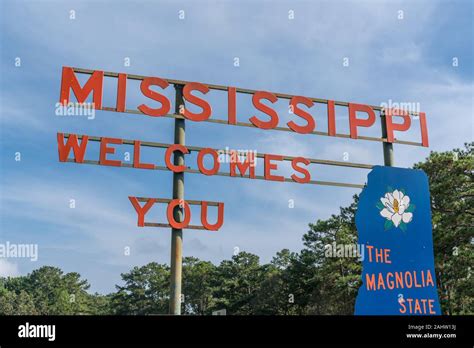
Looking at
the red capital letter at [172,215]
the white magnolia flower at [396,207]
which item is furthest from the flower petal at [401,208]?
the red capital letter at [172,215]

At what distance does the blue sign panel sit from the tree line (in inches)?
104

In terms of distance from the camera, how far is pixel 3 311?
62.3 m

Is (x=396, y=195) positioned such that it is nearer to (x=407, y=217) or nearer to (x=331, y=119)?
(x=407, y=217)

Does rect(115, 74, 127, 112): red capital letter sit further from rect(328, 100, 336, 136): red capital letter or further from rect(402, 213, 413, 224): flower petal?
rect(402, 213, 413, 224): flower petal

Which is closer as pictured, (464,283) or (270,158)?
(270,158)

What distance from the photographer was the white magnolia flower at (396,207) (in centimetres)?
1054

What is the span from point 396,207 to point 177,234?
15.3ft

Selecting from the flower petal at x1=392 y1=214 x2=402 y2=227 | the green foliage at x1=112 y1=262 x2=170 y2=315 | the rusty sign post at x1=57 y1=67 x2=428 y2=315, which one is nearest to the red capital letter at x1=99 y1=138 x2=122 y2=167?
the rusty sign post at x1=57 y1=67 x2=428 y2=315

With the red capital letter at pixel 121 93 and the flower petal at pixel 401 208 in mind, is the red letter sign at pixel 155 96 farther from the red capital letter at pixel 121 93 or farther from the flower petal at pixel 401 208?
the flower petal at pixel 401 208

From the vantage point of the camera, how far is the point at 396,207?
1064 centimetres

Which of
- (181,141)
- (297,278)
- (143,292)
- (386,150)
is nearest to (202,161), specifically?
(181,141)
